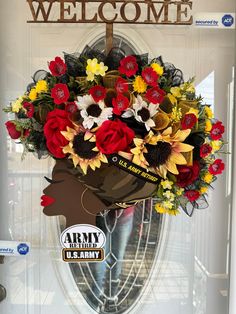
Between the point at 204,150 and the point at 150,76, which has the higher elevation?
the point at 150,76

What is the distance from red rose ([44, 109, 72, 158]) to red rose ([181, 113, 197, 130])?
328mm

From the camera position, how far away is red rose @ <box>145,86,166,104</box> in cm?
107

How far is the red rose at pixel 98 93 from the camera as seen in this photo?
1.08 m

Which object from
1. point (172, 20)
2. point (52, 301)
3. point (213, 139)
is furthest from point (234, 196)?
point (52, 301)

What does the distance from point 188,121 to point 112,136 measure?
23 centimetres

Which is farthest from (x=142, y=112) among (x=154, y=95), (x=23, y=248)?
(x=23, y=248)

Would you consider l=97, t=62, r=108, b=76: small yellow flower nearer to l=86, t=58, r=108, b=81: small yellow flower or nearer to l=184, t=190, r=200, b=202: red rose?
l=86, t=58, r=108, b=81: small yellow flower

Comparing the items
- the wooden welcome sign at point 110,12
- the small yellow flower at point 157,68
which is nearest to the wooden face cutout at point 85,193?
the small yellow flower at point 157,68

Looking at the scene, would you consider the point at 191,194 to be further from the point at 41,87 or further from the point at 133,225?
the point at 41,87

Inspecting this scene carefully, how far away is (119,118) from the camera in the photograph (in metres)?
1.08

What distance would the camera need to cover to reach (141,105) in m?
1.08

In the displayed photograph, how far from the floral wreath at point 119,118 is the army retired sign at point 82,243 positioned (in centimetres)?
23

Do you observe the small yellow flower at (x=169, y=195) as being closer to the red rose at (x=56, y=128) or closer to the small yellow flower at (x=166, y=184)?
the small yellow flower at (x=166, y=184)

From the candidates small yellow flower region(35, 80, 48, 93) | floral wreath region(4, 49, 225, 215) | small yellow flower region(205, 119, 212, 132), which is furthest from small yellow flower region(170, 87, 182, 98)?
small yellow flower region(35, 80, 48, 93)
